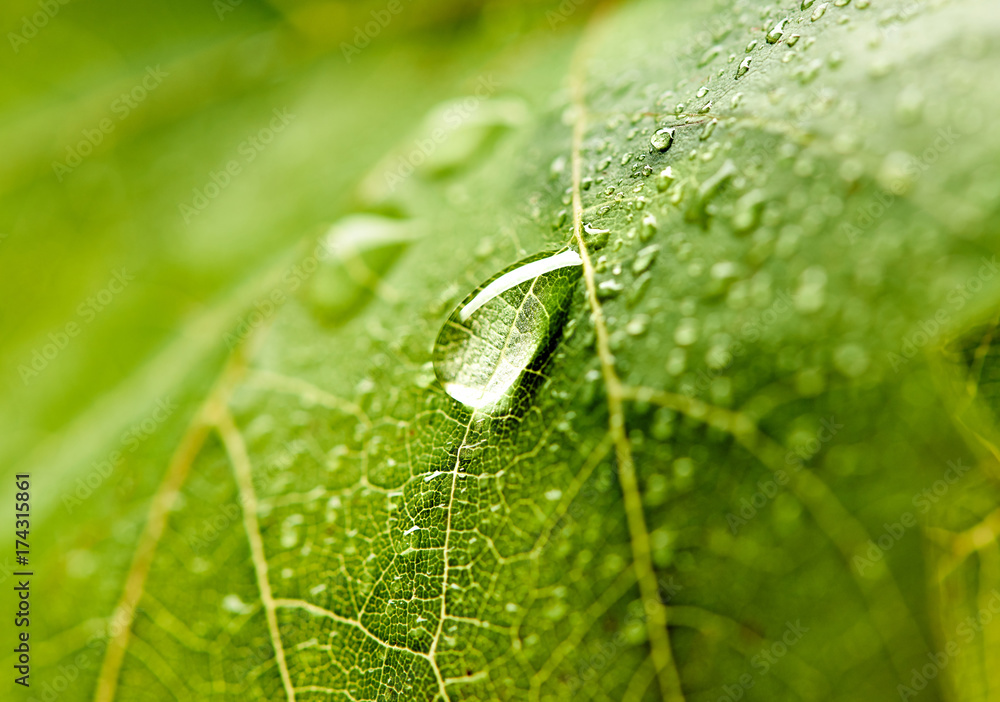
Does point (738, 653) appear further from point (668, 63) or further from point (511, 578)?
point (668, 63)

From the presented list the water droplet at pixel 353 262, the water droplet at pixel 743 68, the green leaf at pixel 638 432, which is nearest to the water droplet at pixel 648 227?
the green leaf at pixel 638 432

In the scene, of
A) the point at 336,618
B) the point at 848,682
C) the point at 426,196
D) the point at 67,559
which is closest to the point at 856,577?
the point at 848,682

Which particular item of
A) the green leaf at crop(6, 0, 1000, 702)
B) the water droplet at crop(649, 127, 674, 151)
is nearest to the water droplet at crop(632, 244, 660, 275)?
the green leaf at crop(6, 0, 1000, 702)

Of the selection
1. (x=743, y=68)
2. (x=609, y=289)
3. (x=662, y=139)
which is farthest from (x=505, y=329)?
(x=743, y=68)

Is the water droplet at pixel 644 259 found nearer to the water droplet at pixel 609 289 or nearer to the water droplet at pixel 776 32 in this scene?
the water droplet at pixel 609 289

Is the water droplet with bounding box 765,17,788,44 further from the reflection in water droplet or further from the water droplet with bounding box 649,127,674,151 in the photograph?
the reflection in water droplet

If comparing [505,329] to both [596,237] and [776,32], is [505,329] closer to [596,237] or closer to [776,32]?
[596,237]
